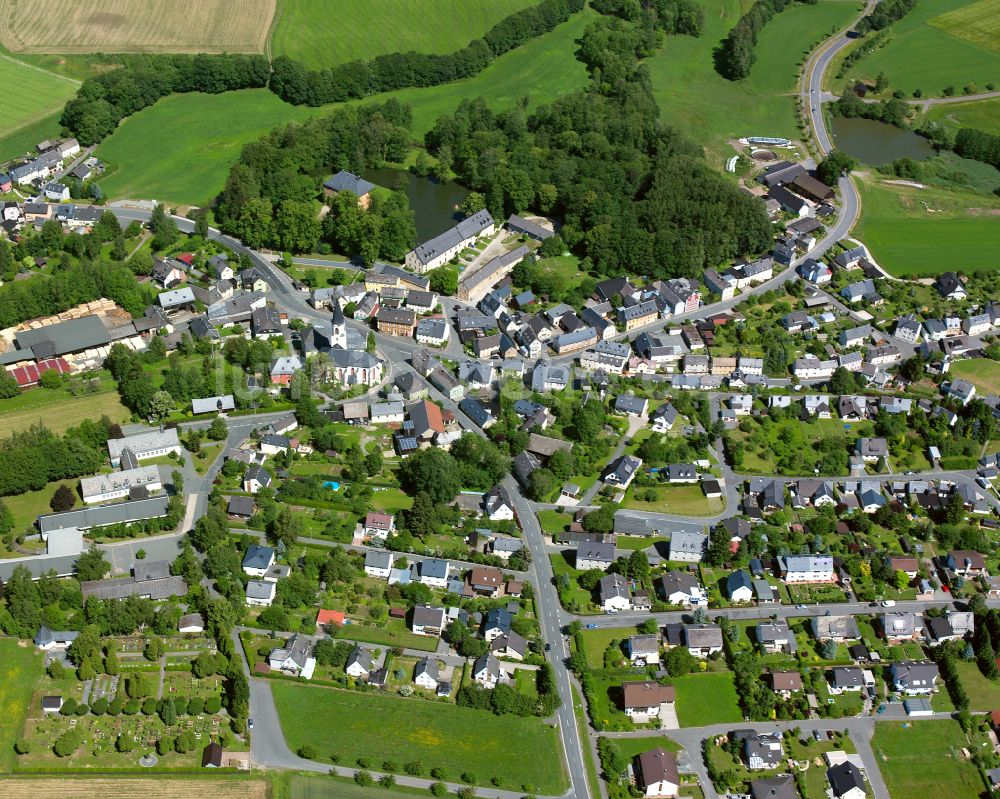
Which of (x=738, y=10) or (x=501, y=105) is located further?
(x=738, y=10)

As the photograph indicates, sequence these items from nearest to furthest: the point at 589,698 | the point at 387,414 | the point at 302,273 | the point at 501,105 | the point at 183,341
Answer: the point at 589,698 → the point at 387,414 → the point at 183,341 → the point at 302,273 → the point at 501,105

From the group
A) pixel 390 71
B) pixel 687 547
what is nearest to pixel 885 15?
pixel 390 71

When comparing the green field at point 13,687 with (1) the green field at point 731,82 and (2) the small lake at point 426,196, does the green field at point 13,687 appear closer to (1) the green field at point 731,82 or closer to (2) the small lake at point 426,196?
Answer: (2) the small lake at point 426,196

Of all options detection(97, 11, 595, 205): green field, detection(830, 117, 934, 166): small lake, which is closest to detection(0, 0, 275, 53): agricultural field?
detection(97, 11, 595, 205): green field

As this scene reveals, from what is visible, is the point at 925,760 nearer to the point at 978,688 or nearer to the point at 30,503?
the point at 978,688

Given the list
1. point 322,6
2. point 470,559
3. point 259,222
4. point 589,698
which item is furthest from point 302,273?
point 322,6

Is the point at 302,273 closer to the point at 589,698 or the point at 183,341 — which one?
the point at 183,341
